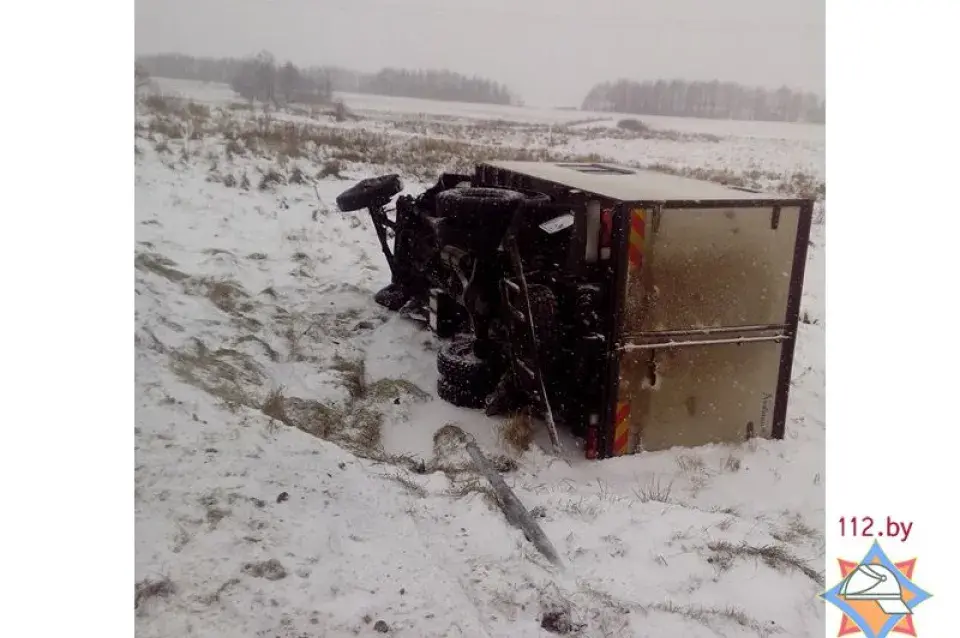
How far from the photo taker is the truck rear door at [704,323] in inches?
131

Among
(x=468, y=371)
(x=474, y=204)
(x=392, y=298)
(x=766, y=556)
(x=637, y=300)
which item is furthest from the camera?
(x=392, y=298)

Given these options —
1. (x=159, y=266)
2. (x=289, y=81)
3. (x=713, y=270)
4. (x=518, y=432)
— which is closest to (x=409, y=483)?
(x=518, y=432)

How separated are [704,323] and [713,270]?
10.7 inches

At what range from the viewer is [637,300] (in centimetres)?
334

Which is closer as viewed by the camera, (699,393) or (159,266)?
(159,266)

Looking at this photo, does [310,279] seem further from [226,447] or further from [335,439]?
[226,447]

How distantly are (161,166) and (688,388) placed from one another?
2.76 metres

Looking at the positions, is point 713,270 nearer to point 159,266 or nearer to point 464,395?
point 464,395

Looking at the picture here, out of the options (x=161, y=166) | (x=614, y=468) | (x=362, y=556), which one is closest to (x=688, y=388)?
(x=614, y=468)

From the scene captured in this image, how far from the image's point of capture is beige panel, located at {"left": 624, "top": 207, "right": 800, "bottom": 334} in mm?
3314

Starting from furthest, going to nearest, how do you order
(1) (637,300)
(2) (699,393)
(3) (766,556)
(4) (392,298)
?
(4) (392,298) < (2) (699,393) < (1) (637,300) < (3) (766,556)

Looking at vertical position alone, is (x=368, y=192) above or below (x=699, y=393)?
above

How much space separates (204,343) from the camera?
3.64 meters

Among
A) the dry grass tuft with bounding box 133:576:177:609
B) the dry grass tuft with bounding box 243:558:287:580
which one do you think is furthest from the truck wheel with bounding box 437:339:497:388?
the dry grass tuft with bounding box 133:576:177:609
